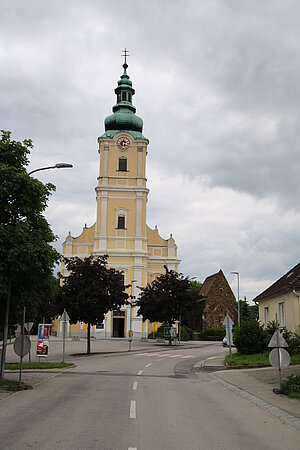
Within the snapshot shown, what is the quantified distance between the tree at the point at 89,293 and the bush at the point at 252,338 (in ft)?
36.9

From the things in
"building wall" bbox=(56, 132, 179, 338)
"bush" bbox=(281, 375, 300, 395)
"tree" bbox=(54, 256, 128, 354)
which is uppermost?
"building wall" bbox=(56, 132, 179, 338)

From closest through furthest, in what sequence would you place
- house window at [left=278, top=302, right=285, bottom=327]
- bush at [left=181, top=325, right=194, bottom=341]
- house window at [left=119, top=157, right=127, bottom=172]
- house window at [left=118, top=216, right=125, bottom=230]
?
house window at [left=278, top=302, right=285, bottom=327] → bush at [left=181, top=325, right=194, bottom=341] → house window at [left=118, top=216, right=125, bottom=230] → house window at [left=119, top=157, right=127, bottom=172]

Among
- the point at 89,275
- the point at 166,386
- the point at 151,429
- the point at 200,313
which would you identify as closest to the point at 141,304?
→ the point at 89,275

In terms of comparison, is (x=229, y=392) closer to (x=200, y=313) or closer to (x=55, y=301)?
(x=55, y=301)

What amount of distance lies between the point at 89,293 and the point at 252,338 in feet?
40.5

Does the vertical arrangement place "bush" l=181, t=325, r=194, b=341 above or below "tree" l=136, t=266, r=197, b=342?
below

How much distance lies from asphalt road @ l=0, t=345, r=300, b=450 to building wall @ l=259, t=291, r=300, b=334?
9.45m

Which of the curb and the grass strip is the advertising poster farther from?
the curb

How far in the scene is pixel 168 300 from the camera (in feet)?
162

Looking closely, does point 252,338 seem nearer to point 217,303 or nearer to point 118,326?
point 118,326

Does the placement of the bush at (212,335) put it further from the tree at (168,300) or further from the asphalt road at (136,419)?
the asphalt road at (136,419)

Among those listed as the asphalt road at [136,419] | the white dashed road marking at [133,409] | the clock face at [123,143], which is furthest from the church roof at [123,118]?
the white dashed road marking at [133,409]

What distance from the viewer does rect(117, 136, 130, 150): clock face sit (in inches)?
2761

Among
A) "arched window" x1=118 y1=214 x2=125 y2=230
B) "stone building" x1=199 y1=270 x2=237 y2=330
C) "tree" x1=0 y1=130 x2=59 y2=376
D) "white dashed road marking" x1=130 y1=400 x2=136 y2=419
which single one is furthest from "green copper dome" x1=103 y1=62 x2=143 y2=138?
"white dashed road marking" x1=130 y1=400 x2=136 y2=419
